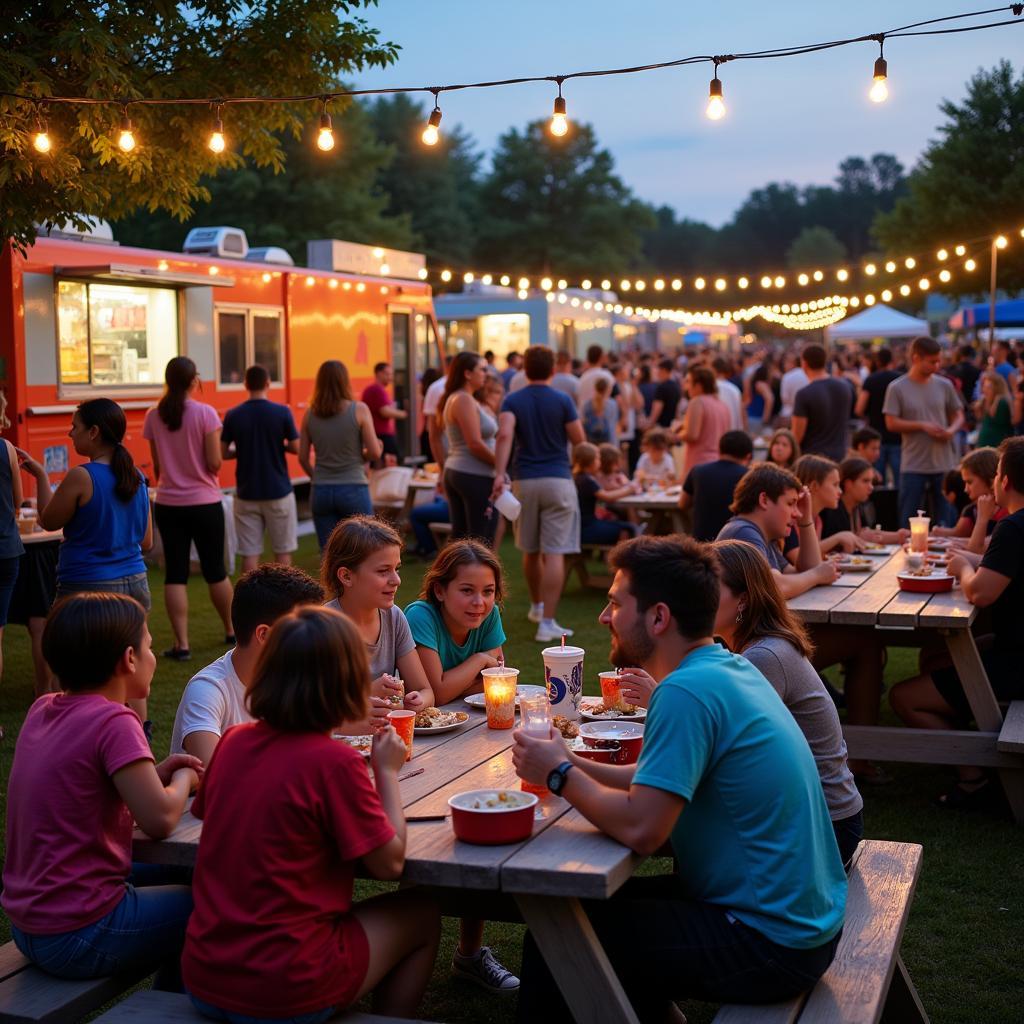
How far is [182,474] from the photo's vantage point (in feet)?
25.7

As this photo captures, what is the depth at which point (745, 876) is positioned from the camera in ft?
8.85

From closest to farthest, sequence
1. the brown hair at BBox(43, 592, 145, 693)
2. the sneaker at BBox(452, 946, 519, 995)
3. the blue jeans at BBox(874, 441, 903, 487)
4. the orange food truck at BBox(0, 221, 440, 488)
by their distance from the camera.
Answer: the brown hair at BBox(43, 592, 145, 693) < the sneaker at BBox(452, 946, 519, 995) < the orange food truck at BBox(0, 221, 440, 488) < the blue jeans at BBox(874, 441, 903, 487)

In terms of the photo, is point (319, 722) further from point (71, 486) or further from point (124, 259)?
point (124, 259)

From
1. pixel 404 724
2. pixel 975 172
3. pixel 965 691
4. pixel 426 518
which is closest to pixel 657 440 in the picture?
pixel 426 518

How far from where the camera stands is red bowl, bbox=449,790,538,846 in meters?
2.66

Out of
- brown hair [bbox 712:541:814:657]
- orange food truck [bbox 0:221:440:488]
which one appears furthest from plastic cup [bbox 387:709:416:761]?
orange food truck [bbox 0:221:440:488]

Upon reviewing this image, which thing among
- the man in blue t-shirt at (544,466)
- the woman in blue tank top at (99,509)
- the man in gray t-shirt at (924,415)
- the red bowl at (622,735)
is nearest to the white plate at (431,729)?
the red bowl at (622,735)

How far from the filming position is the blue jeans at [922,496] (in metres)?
10.3

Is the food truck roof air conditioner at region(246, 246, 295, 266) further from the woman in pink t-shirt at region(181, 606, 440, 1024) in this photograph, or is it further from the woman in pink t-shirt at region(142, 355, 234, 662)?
the woman in pink t-shirt at region(181, 606, 440, 1024)

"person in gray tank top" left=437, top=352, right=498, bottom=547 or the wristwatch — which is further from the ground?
"person in gray tank top" left=437, top=352, right=498, bottom=547

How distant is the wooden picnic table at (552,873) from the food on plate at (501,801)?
8 cm

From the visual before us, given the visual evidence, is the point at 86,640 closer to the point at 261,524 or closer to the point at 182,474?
the point at 182,474

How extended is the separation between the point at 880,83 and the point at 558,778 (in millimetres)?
5116

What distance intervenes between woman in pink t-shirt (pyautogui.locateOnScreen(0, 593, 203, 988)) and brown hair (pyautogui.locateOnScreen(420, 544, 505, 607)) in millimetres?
1402
